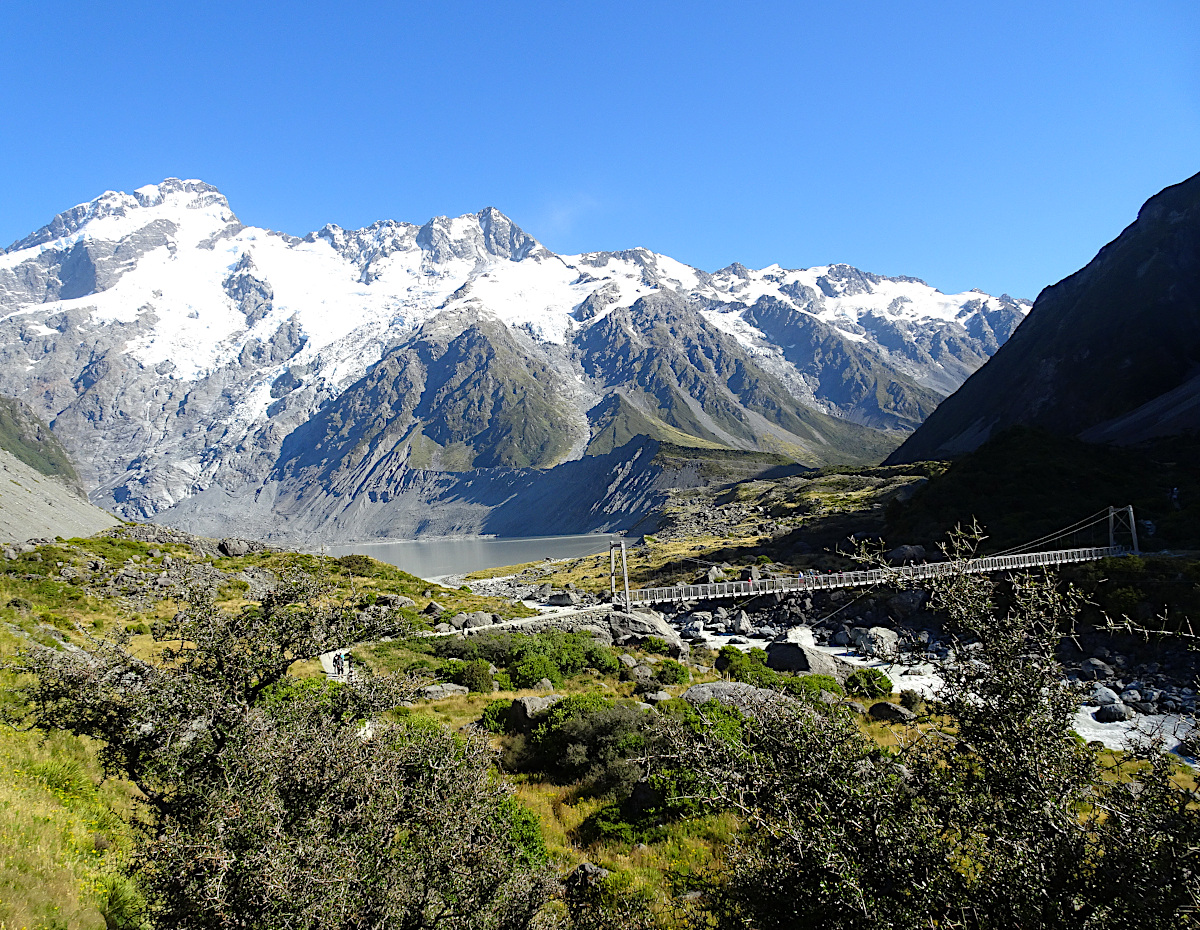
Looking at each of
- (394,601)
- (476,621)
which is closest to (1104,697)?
(476,621)

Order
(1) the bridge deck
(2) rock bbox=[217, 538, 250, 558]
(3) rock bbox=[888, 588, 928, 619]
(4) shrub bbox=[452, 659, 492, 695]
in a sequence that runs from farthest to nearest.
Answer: (2) rock bbox=[217, 538, 250, 558], (1) the bridge deck, (3) rock bbox=[888, 588, 928, 619], (4) shrub bbox=[452, 659, 492, 695]

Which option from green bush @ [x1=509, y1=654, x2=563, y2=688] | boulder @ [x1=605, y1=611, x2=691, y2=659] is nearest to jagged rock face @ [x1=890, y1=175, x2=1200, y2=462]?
boulder @ [x1=605, y1=611, x2=691, y2=659]

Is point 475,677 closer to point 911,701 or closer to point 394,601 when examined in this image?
point 911,701

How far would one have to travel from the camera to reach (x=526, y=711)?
54.9 ft

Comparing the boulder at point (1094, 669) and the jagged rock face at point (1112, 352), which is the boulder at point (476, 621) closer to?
the boulder at point (1094, 669)

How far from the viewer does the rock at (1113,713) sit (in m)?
22.3

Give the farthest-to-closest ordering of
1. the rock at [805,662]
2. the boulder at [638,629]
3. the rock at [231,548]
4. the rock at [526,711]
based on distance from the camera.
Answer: the rock at [231,548] < the boulder at [638,629] < the rock at [805,662] < the rock at [526,711]

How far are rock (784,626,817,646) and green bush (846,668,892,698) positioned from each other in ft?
39.3

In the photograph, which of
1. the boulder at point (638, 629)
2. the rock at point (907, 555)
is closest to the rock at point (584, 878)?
the boulder at point (638, 629)

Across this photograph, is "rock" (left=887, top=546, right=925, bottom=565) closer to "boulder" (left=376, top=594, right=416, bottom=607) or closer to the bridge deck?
the bridge deck

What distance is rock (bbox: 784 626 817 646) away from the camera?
37375 mm

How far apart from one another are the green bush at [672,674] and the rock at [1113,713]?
14.7 meters

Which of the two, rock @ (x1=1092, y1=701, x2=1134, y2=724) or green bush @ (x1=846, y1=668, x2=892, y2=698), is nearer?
rock @ (x1=1092, y1=701, x2=1134, y2=724)

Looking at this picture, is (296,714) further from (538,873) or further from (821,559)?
(821,559)
